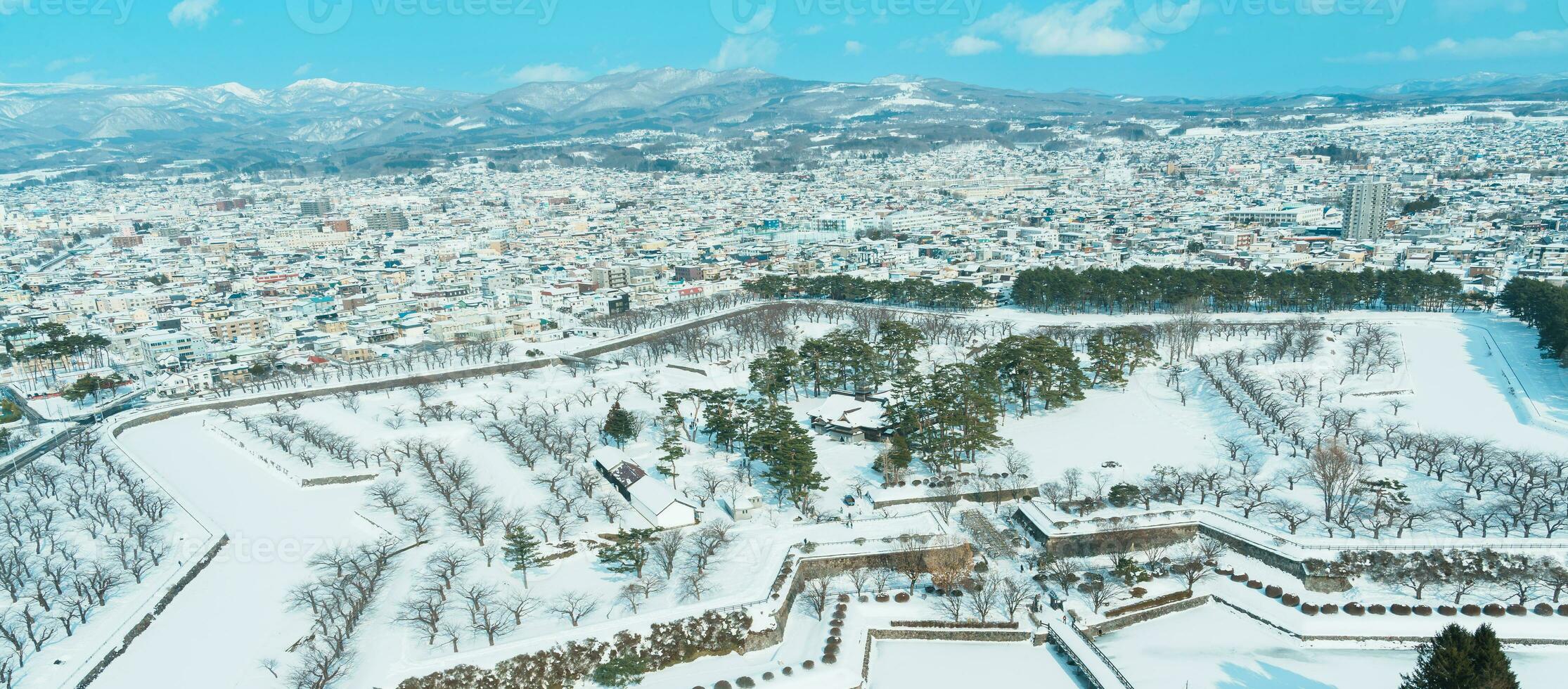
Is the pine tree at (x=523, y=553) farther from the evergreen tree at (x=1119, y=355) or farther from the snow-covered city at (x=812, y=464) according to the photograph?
the evergreen tree at (x=1119, y=355)

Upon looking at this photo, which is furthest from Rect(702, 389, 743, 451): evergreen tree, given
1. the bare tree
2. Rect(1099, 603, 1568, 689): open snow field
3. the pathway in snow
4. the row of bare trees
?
the row of bare trees

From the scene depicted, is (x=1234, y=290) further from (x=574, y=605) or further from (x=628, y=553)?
(x=574, y=605)

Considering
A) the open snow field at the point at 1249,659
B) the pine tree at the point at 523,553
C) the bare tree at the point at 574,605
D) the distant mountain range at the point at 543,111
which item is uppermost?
the distant mountain range at the point at 543,111

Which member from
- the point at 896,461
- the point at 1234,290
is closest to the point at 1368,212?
the point at 1234,290

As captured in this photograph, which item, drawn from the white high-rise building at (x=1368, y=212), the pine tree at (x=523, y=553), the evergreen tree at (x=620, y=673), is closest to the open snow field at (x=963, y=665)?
the evergreen tree at (x=620, y=673)

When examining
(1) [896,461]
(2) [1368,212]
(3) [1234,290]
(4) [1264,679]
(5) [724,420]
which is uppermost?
(2) [1368,212]

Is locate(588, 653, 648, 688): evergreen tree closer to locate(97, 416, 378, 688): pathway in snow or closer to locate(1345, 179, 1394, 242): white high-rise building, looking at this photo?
locate(97, 416, 378, 688): pathway in snow

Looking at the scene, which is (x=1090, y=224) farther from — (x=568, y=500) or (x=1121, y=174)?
(x=568, y=500)
